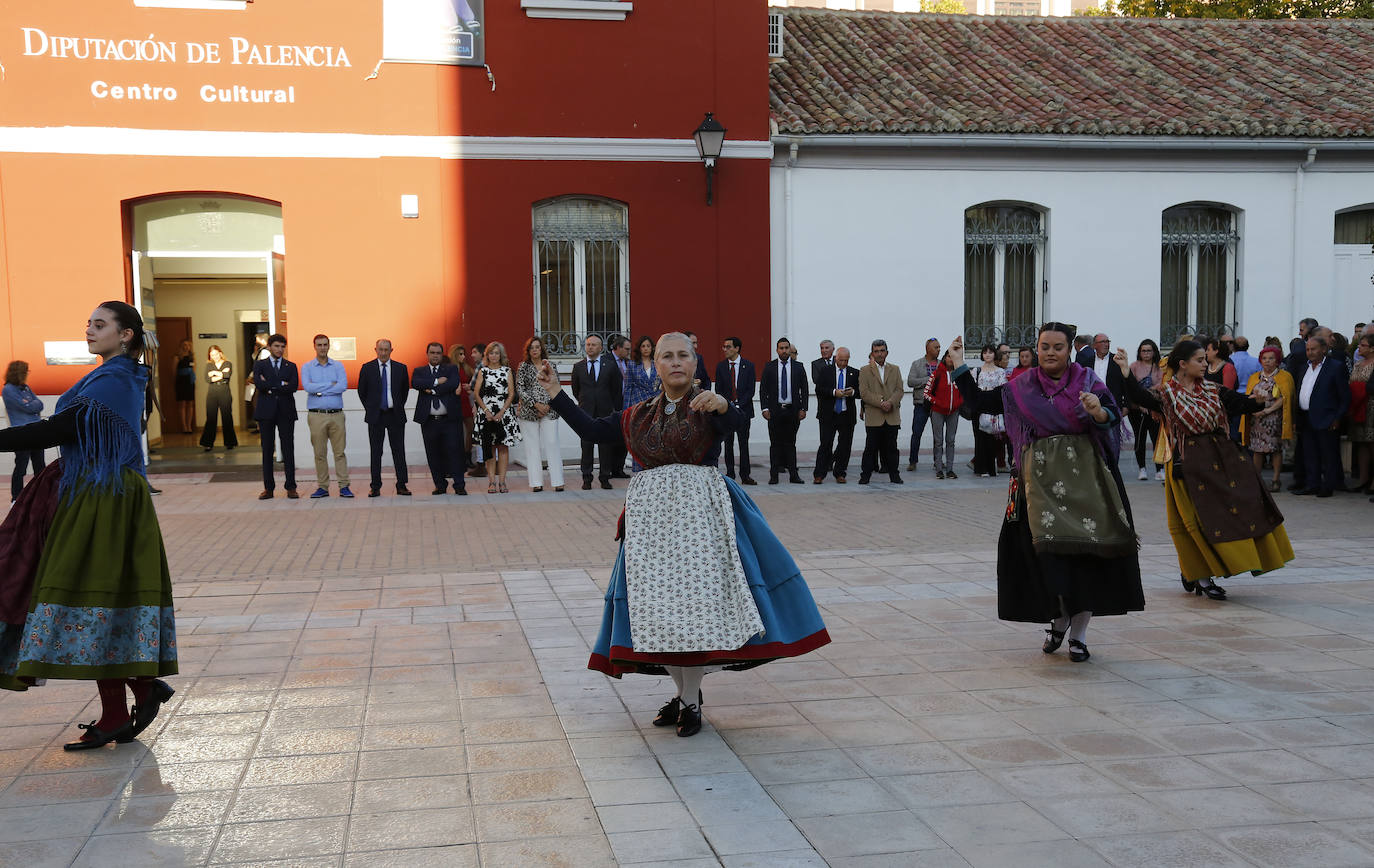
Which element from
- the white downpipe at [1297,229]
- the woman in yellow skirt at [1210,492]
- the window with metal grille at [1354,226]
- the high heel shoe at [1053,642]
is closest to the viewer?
the high heel shoe at [1053,642]

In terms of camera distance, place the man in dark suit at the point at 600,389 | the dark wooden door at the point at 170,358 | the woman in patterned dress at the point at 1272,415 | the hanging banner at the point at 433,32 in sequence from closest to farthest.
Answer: the woman in patterned dress at the point at 1272,415 → the man in dark suit at the point at 600,389 → the hanging banner at the point at 433,32 → the dark wooden door at the point at 170,358

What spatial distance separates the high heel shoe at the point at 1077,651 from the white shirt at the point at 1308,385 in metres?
8.29

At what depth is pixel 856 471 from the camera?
52.6 feet

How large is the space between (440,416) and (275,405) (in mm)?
1722

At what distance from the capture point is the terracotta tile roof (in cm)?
1783

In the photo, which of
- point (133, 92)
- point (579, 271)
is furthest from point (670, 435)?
point (133, 92)

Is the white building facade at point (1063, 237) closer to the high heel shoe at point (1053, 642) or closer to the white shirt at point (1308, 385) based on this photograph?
the white shirt at point (1308, 385)

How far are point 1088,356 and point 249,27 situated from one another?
11010 millimetres

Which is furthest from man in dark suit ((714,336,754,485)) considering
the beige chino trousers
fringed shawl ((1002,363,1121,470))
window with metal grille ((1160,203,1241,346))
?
fringed shawl ((1002,363,1121,470))

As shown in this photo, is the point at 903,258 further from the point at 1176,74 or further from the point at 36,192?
the point at 36,192

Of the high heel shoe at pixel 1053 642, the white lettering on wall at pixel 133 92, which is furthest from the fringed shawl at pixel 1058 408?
the white lettering on wall at pixel 133 92

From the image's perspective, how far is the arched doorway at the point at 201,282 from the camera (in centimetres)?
1628

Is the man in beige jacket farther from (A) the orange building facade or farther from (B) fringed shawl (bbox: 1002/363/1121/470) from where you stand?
(B) fringed shawl (bbox: 1002/363/1121/470)

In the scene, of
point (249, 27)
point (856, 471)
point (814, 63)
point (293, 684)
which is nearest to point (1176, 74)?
point (814, 63)
